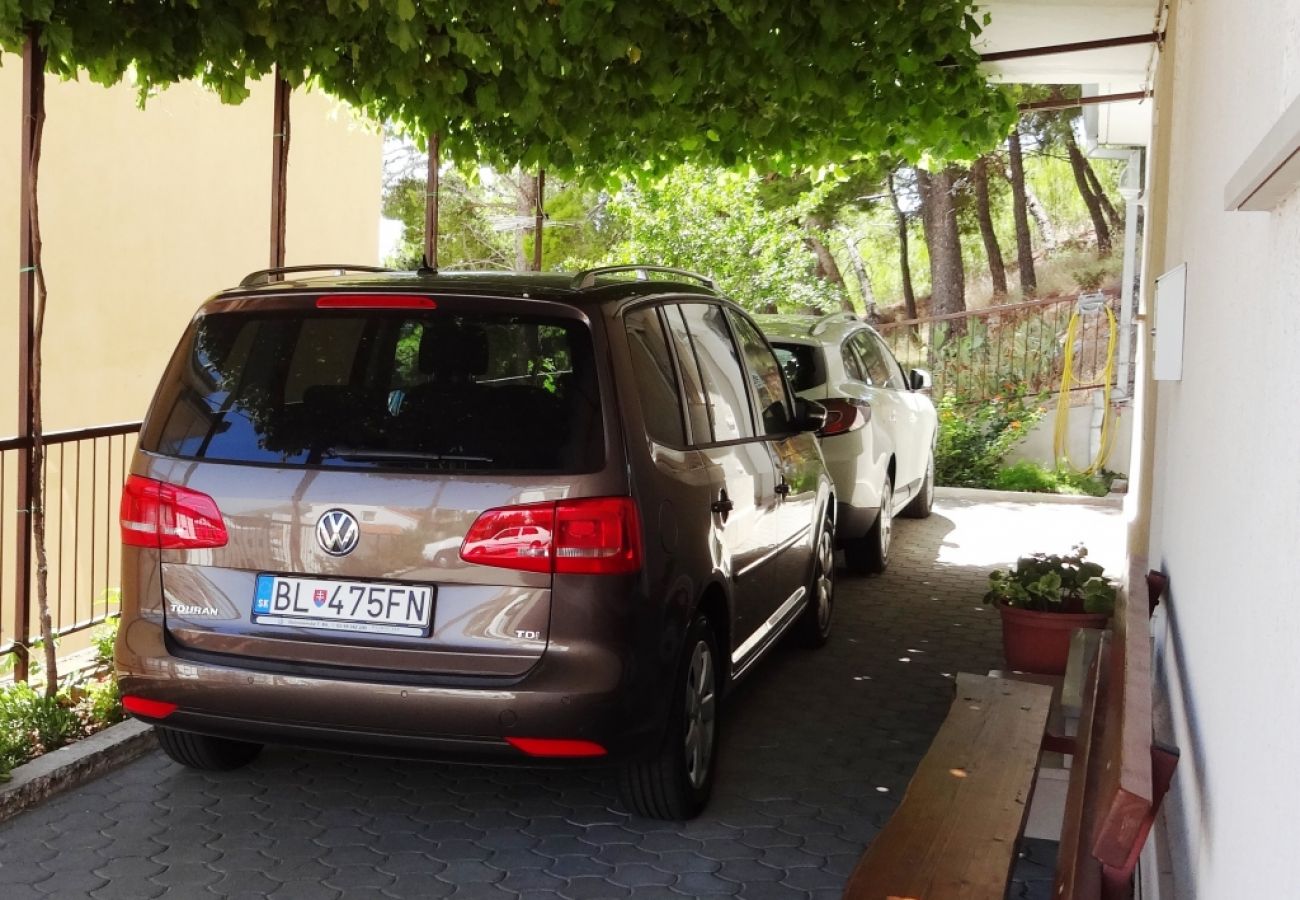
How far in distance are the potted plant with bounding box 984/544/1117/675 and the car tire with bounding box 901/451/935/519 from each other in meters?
6.53

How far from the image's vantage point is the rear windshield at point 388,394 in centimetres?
463

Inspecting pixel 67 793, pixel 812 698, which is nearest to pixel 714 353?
pixel 812 698

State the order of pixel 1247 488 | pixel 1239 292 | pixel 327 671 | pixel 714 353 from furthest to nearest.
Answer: pixel 714 353 < pixel 327 671 < pixel 1239 292 < pixel 1247 488

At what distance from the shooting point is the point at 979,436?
17.7 m

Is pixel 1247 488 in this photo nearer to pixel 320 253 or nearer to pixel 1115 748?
pixel 1115 748

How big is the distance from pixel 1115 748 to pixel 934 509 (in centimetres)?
1175

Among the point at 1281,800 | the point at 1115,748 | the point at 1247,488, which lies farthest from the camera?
the point at 1115,748

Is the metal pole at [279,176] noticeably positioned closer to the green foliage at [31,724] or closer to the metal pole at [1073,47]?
the green foliage at [31,724]

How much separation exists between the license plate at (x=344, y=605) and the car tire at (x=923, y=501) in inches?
363

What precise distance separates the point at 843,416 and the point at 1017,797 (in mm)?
5435

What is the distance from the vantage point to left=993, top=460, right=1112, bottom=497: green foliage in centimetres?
1658

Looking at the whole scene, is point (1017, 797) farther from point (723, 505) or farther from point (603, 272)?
point (603, 272)

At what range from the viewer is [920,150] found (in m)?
9.76

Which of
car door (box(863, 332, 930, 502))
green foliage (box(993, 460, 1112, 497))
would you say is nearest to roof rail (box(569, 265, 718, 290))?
car door (box(863, 332, 930, 502))
